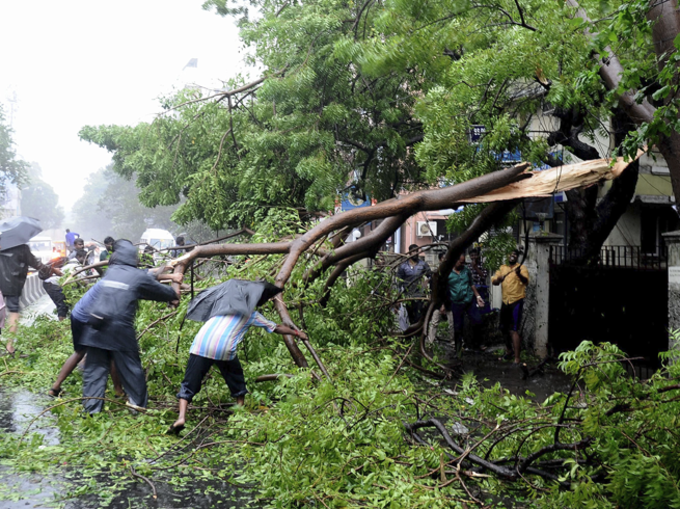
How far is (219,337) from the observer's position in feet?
19.6

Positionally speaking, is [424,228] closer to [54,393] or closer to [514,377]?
[514,377]

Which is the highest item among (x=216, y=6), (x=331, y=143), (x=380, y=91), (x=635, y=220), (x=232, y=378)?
(x=216, y=6)

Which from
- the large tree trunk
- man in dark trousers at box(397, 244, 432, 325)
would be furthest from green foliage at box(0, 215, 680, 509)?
man in dark trousers at box(397, 244, 432, 325)

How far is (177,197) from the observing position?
1460cm

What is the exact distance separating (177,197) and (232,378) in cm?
901

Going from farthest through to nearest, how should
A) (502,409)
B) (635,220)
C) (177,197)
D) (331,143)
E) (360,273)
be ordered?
(635,220), (177,197), (331,143), (360,273), (502,409)

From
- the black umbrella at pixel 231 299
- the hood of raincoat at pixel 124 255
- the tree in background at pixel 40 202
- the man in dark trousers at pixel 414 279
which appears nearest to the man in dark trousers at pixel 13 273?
the hood of raincoat at pixel 124 255

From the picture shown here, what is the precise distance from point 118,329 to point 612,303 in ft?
23.2

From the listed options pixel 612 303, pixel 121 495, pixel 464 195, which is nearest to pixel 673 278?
pixel 612 303

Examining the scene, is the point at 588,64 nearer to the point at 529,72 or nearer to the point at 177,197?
the point at 529,72

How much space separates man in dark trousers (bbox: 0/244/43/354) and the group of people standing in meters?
6.13

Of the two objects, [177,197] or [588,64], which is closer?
[588,64]

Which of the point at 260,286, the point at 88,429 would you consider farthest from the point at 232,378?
the point at 88,429

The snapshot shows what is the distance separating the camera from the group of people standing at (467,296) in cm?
1053
